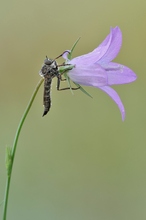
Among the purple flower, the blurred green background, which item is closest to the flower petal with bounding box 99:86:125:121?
the purple flower

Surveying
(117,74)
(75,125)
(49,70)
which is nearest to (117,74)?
(117,74)

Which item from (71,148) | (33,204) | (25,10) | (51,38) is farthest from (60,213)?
(25,10)

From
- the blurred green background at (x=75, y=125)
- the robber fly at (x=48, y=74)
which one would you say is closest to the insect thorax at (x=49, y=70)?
the robber fly at (x=48, y=74)

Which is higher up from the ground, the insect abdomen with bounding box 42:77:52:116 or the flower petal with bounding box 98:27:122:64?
the flower petal with bounding box 98:27:122:64

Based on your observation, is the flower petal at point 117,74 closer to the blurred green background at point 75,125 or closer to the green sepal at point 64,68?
the green sepal at point 64,68

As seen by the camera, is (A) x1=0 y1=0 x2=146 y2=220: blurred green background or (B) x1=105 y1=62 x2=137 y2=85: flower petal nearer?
(B) x1=105 y1=62 x2=137 y2=85: flower petal

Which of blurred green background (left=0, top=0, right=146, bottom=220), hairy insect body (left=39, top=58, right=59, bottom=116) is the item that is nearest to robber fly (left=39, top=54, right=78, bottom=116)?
hairy insect body (left=39, top=58, right=59, bottom=116)

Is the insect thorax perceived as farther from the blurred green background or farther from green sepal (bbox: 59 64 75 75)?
the blurred green background

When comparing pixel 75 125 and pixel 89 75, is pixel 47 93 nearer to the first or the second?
pixel 89 75
